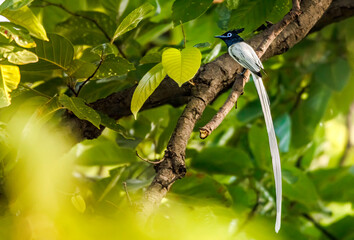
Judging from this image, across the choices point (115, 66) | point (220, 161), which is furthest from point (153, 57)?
point (220, 161)

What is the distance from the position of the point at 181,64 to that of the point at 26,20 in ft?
0.64

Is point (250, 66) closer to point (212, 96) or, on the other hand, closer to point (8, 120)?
point (212, 96)

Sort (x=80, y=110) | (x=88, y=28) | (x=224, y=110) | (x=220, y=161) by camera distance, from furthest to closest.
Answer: (x=220, y=161), (x=88, y=28), (x=80, y=110), (x=224, y=110)

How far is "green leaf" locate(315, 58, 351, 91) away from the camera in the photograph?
1.28 meters

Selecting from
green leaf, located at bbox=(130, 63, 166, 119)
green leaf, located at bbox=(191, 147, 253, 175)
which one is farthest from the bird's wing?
green leaf, located at bbox=(191, 147, 253, 175)

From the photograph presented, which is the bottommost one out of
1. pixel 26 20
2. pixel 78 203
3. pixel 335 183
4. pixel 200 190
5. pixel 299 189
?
pixel 335 183

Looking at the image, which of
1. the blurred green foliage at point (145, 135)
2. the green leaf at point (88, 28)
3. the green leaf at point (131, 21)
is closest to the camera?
the blurred green foliage at point (145, 135)

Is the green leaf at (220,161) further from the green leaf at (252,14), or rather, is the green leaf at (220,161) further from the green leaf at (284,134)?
the green leaf at (252,14)

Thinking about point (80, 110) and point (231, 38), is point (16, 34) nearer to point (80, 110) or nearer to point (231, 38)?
point (80, 110)

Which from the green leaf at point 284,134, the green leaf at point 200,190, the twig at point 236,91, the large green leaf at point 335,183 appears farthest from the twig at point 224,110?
the large green leaf at point 335,183

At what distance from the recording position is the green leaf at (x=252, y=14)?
752 mm

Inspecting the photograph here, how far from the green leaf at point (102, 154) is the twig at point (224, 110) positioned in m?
0.56

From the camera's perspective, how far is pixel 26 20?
57cm

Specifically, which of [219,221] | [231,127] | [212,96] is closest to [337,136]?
[231,127]
